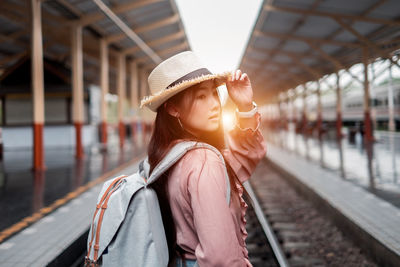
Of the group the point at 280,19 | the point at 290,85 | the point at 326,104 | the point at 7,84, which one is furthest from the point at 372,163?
the point at 326,104

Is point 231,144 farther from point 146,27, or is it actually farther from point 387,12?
point 146,27

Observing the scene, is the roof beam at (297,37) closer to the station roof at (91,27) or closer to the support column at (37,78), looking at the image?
the station roof at (91,27)

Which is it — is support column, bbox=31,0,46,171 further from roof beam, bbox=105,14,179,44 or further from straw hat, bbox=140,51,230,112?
straw hat, bbox=140,51,230,112

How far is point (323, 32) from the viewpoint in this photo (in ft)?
43.2

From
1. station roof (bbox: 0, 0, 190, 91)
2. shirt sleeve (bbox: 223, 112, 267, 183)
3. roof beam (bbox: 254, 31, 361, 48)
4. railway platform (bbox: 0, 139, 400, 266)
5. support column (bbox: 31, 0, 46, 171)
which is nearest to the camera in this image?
shirt sleeve (bbox: 223, 112, 267, 183)

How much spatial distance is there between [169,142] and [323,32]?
13.8 metres

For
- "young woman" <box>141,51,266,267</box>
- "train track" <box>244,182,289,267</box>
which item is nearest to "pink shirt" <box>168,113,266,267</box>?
"young woman" <box>141,51,266,267</box>

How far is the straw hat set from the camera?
124cm

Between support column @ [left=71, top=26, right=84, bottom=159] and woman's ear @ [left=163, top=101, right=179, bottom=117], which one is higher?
support column @ [left=71, top=26, right=84, bottom=159]

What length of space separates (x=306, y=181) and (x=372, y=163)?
325 cm

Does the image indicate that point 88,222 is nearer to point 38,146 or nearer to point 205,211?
point 205,211

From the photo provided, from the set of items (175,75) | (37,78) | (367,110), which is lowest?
(175,75)

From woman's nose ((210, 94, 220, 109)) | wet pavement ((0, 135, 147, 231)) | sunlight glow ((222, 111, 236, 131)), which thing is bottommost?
wet pavement ((0, 135, 147, 231))

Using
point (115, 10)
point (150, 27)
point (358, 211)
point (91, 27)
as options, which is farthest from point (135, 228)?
point (150, 27)
